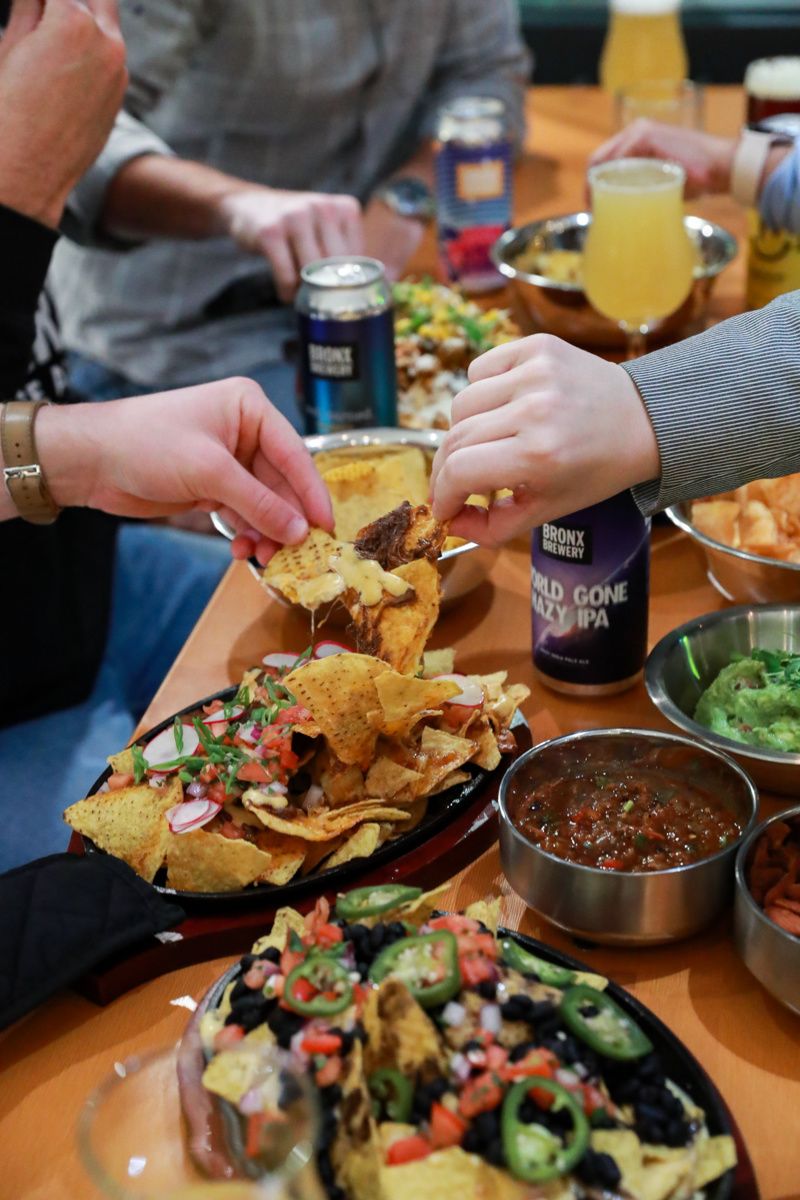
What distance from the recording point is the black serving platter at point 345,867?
41.5 inches

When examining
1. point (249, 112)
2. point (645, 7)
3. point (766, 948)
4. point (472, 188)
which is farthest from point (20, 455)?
point (645, 7)

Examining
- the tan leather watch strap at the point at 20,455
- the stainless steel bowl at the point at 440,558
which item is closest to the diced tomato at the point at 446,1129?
the stainless steel bowl at the point at 440,558

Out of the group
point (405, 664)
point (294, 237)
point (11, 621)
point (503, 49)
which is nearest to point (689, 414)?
point (405, 664)

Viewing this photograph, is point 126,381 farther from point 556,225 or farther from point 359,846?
point 359,846

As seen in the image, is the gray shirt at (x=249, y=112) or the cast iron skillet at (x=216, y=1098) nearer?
the cast iron skillet at (x=216, y=1098)

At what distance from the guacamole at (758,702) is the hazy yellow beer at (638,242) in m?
0.79

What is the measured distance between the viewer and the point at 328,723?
110cm

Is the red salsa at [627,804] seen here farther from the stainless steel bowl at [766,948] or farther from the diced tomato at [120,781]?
the diced tomato at [120,781]

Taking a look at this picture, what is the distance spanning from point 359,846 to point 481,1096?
314mm

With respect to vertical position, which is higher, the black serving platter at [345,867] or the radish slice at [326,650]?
the radish slice at [326,650]

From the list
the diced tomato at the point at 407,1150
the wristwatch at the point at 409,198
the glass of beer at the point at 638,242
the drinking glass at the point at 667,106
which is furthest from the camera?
the wristwatch at the point at 409,198

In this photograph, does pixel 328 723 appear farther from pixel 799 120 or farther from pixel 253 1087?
pixel 799 120

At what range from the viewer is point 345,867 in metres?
1.07

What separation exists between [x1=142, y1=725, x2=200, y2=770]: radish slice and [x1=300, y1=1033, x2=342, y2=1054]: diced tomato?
39cm
